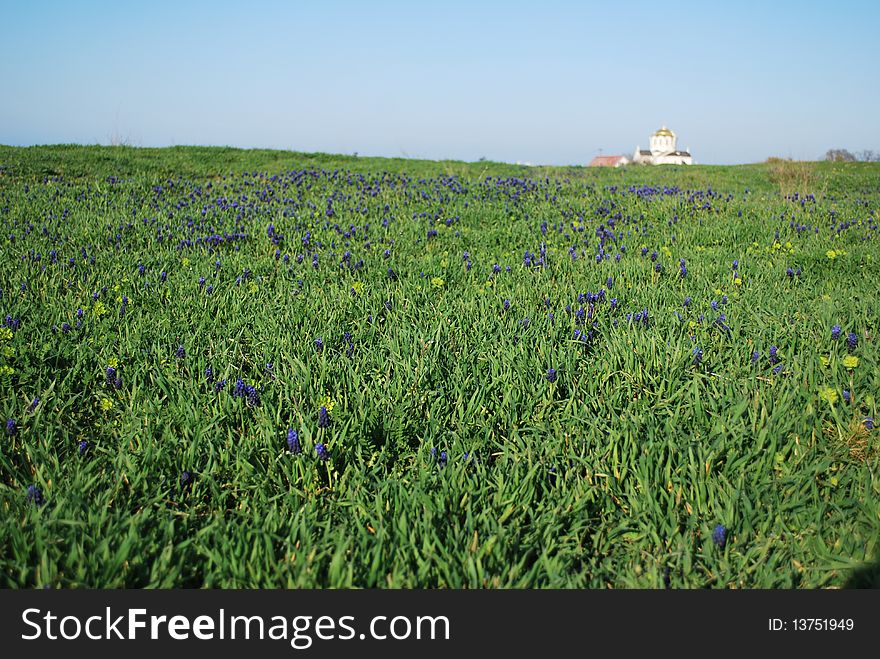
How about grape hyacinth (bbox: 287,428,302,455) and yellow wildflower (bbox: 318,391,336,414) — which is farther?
yellow wildflower (bbox: 318,391,336,414)

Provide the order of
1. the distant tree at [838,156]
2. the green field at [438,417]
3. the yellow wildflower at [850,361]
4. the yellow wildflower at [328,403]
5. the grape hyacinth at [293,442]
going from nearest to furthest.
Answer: the green field at [438,417] < the grape hyacinth at [293,442] < the yellow wildflower at [328,403] < the yellow wildflower at [850,361] < the distant tree at [838,156]

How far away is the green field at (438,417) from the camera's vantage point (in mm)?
2055

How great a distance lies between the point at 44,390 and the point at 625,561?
285cm

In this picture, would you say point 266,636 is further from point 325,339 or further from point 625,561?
point 325,339

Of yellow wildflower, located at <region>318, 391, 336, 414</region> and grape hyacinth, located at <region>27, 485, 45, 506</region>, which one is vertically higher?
yellow wildflower, located at <region>318, 391, 336, 414</region>

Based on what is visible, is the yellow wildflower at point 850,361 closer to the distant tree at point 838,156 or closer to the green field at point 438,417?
the green field at point 438,417

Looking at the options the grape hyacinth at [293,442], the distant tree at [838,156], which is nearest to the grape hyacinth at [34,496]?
the grape hyacinth at [293,442]

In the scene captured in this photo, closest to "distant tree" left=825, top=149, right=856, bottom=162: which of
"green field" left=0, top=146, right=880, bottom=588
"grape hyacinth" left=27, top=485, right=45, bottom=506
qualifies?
"green field" left=0, top=146, right=880, bottom=588

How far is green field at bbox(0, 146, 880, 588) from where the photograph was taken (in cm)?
205

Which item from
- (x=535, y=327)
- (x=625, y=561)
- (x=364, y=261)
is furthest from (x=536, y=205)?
(x=625, y=561)

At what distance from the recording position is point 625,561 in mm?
2152

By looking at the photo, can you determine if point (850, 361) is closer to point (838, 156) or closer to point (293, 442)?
point (293, 442)

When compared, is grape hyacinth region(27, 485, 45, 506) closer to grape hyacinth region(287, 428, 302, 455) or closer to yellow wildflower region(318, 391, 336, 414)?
grape hyacinth region(287, 428, 302, 455)

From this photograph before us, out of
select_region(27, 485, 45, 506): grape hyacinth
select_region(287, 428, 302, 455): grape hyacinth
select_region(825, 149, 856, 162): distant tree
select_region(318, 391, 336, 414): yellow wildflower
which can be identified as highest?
select_region(825, 149, 856, 162): distant tree
